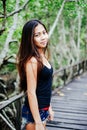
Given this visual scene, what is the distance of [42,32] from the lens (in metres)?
2.81

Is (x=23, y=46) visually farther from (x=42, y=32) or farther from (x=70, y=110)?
(x=70, y=110)

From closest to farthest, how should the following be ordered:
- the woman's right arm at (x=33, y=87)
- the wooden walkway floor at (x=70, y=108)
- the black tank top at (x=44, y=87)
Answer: the woman's right arm at (x=33, y=87)
the black tank top at (x=44, y=87)
the wooden walkway floor at (x=70, y=108)

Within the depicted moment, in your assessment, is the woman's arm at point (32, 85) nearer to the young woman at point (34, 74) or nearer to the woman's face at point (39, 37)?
the young woman at point (34, 74)

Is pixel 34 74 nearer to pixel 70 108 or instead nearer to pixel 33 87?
pixel 33 87

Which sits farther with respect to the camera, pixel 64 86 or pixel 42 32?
pixel 64 86

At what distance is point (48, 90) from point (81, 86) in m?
8.25

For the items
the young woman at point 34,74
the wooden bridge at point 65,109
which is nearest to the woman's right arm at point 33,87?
the young woman at point 34,74

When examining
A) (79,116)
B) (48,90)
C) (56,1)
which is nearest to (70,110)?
(79,116)

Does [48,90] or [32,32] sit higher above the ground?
[32,32]

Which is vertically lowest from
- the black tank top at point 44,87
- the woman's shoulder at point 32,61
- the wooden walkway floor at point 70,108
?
the wooden walkway floor at point 70,108

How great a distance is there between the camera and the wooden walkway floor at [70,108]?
591 cm

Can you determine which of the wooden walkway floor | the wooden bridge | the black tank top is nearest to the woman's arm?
the black tank top

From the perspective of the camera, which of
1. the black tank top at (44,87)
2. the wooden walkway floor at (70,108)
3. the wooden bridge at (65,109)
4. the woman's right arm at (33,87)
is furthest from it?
the wooden walkway floor at (70,108)

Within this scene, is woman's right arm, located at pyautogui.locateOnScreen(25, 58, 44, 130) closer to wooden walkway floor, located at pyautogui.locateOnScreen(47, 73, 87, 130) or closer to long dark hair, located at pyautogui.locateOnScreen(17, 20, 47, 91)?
long dark hair, located at pyautogui.locateOnScreen(17, 20, 47, 91)
